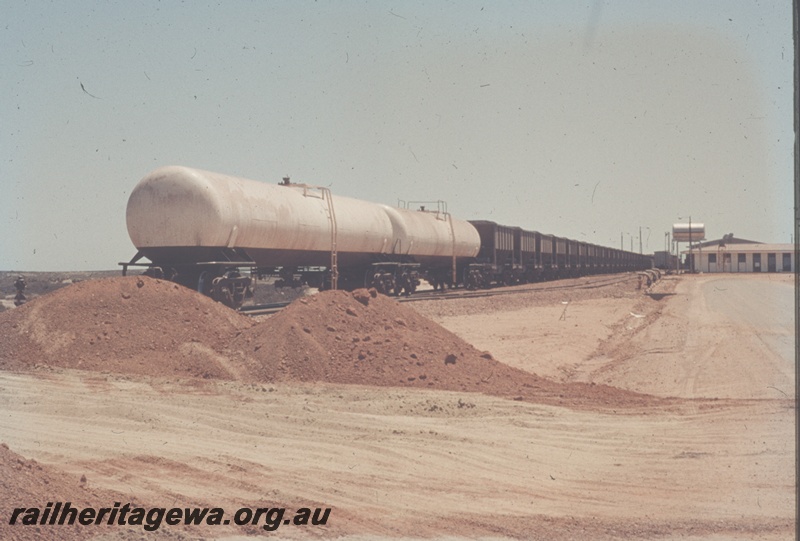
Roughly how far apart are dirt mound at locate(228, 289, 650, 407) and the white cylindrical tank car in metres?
6.64

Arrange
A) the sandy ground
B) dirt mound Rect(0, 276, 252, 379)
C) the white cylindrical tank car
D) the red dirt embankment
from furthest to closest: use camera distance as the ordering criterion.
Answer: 1. the white cylindrical tank car
2. dirt mound Rect(0, 276, 252, 379)
3. the red dirt embankment
4. the sandy ground

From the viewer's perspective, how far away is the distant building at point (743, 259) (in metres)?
→ 105

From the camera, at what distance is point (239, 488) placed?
7637 mm

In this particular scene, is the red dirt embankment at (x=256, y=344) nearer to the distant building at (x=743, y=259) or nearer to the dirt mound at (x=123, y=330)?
the dirt mound at (x=123, y=330)

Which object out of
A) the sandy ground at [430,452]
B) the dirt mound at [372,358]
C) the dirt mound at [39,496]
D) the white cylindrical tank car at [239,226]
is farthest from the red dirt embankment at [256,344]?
the dirt mound at [39,496]

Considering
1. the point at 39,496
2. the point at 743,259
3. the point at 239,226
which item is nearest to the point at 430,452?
the point at 39,496

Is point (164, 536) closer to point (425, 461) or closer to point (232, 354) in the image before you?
point (425, 461)

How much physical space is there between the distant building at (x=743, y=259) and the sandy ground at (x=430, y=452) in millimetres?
96586

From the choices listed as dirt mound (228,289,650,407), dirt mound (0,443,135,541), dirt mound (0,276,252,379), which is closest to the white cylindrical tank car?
dirt mound (0,276,252,379)

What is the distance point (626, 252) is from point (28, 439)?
116m

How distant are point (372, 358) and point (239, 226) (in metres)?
9.47

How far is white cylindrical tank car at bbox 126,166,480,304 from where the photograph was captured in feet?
74.0

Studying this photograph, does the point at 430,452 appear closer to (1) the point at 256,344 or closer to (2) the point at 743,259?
(1) the point at 256,344

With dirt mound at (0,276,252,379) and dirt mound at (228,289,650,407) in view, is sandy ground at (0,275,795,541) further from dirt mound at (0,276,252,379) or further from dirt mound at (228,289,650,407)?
dirt mound at (0,276,252,379)
